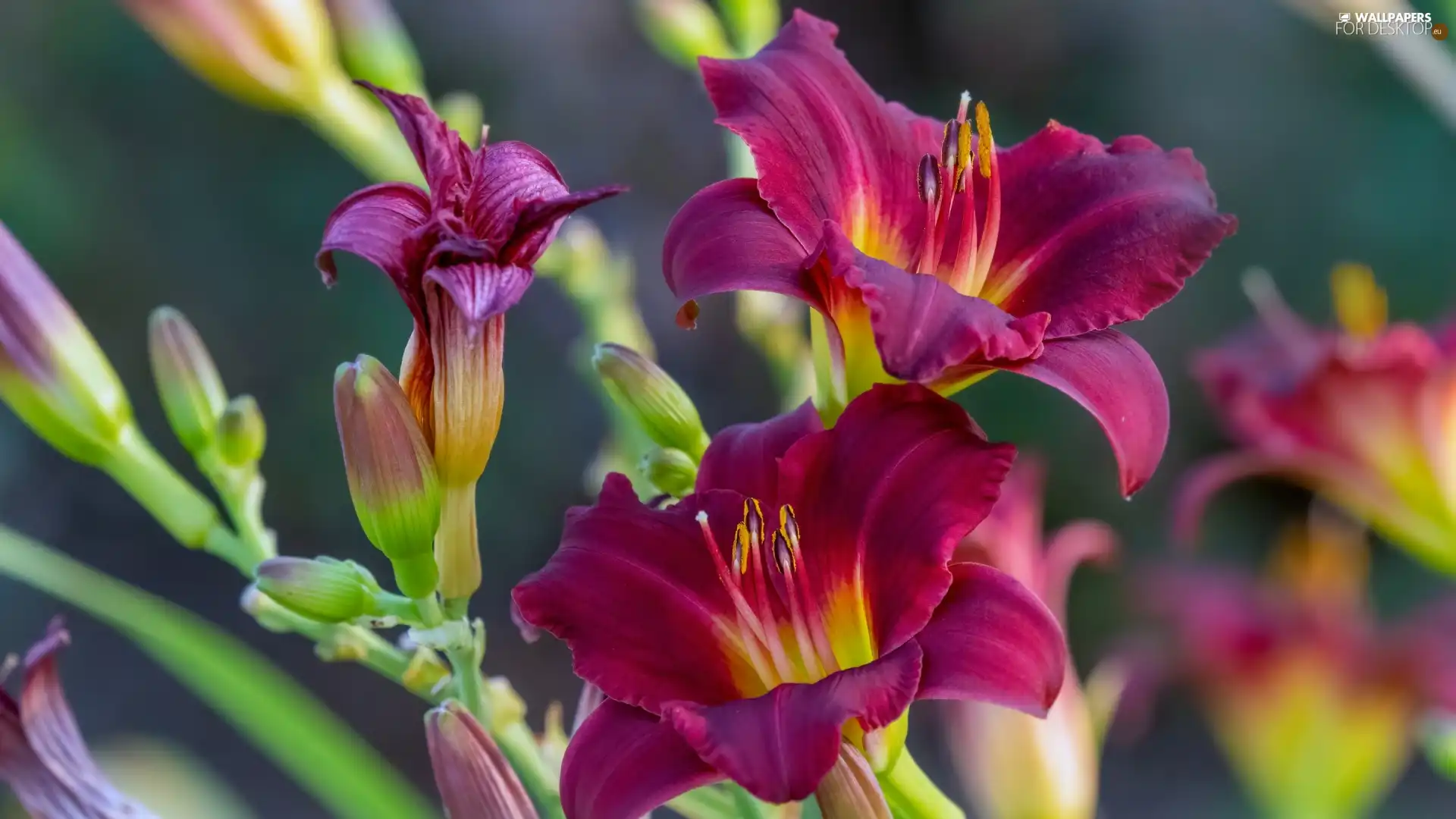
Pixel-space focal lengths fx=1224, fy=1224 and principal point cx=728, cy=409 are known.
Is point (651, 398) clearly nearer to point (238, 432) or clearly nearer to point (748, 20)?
point (238, 432)

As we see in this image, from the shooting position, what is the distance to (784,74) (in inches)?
14.6

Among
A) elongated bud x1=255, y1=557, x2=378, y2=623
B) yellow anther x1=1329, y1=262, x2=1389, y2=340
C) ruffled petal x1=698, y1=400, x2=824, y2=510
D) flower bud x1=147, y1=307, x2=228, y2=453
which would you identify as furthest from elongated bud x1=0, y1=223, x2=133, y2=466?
yellow anther x1=1329, y1=262, x2=1389, y2=340

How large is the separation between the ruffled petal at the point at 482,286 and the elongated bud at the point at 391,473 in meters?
0.04

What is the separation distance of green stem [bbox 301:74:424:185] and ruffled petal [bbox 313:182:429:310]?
21 cm

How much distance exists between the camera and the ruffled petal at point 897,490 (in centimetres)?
31

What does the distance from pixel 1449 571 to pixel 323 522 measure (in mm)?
1633

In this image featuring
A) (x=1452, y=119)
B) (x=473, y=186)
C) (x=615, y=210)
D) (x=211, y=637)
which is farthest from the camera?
(x=615, y=210)

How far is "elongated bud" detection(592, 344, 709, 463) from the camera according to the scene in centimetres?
39

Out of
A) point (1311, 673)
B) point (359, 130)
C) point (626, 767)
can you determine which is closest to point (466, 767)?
point (626, 767)

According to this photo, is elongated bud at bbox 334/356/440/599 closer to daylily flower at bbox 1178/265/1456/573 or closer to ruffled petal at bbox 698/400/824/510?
ruffled petal at bbox 698/400/824/510

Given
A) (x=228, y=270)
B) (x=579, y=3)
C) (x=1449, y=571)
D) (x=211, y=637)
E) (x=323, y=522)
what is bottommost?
(x=323, y=522)

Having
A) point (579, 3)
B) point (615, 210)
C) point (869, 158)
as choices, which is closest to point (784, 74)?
point (869, 158)

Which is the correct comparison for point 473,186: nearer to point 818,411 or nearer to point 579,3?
point 818,411

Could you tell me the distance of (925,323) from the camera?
285mm
